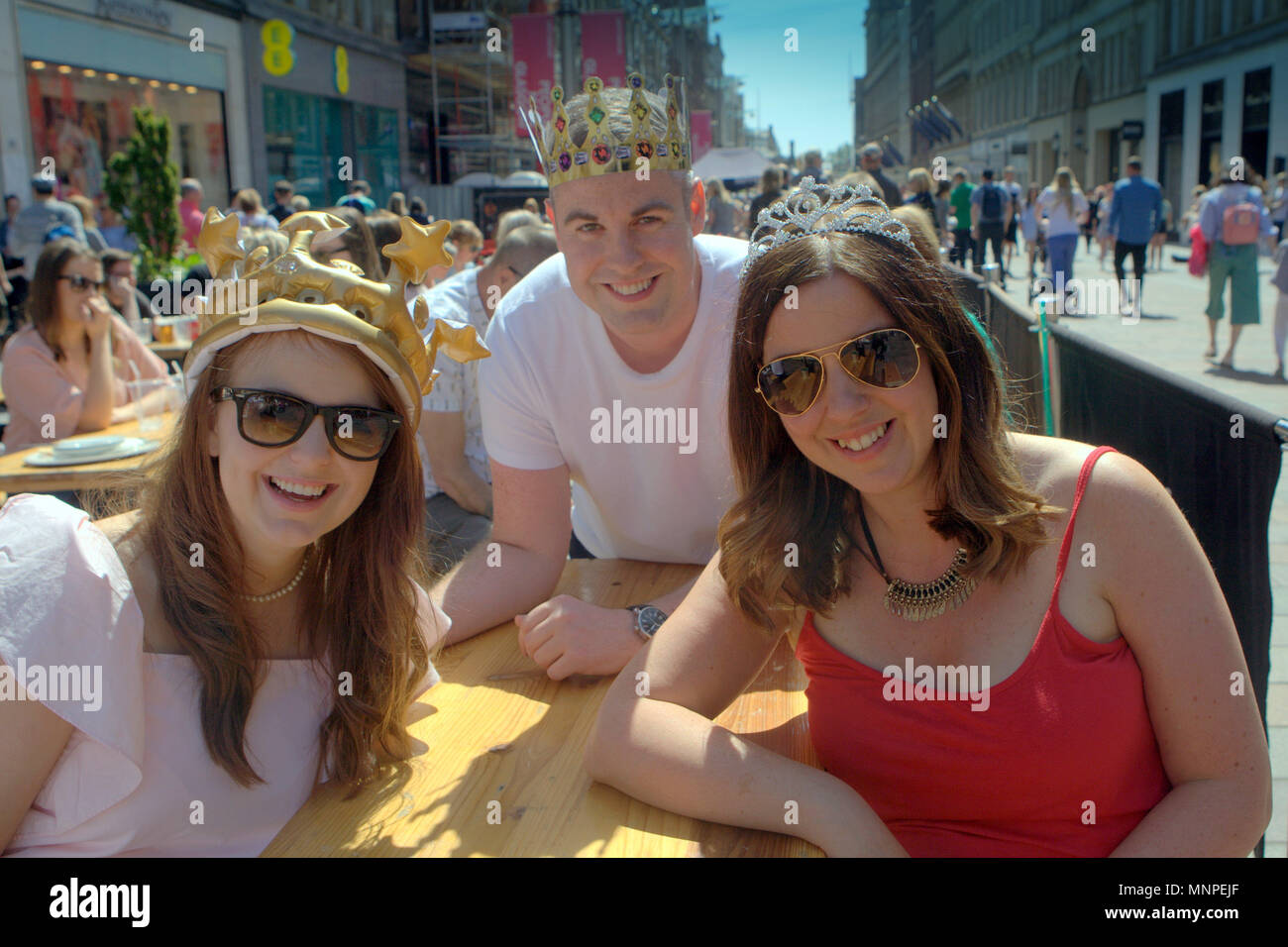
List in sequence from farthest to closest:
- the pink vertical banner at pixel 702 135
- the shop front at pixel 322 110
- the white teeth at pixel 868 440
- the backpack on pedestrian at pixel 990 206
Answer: the pink vertical banner at pixel 702 135 < the shop front at pixel 322 110 < the backpack on pedestrian at pixel 990 206 < the white teeth at pixel 868 440

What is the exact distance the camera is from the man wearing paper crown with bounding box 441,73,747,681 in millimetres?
2512

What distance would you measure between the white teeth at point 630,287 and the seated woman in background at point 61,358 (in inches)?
126

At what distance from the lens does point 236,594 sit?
1747mm

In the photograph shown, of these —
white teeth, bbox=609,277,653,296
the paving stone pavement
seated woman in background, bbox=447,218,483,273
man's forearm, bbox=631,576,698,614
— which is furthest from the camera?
seated woman in background, bbox=447,218,483,273

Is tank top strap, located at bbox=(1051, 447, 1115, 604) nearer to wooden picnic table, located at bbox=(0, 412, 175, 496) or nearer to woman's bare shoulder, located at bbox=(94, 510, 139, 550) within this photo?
woman's bare shoulder, located at bbox=(94, 510, 139, 550)

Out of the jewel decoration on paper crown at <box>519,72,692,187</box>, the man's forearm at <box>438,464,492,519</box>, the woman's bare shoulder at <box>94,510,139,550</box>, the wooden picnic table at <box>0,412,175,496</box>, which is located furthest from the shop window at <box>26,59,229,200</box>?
the woman's bare shoulder at <box>94,510,139,550</box>

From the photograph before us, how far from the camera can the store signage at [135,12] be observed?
660 inches

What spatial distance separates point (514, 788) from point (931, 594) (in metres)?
0.74

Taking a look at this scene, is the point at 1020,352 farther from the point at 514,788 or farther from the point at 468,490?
the point at 514,788

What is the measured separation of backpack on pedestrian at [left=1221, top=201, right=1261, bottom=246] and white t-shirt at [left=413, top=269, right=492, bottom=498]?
8.67m

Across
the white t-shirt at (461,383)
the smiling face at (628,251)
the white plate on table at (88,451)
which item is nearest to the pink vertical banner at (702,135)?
the white t-shirt at (461,383)

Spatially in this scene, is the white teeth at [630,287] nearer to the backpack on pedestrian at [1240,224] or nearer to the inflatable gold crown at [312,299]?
the inflatable gold crown at [312,299]

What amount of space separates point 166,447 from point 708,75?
9341cm
